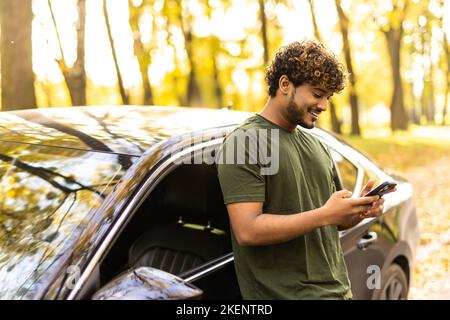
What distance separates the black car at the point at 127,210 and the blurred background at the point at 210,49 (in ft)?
8.75

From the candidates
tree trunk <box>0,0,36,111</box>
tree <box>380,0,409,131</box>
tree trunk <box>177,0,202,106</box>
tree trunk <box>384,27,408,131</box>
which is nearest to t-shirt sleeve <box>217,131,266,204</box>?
tree trunk <box>0,0,36,111</box>

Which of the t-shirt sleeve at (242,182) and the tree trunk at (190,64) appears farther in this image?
the tree trunk at (190,64)

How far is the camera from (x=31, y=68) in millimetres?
6234

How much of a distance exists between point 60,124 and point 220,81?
2327cm

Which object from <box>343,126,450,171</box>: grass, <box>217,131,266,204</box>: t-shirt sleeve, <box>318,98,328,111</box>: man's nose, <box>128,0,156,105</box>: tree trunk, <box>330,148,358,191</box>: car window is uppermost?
<box>128,0,156,105</box>: tree trunk

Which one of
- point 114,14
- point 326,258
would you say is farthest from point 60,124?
point 114,14

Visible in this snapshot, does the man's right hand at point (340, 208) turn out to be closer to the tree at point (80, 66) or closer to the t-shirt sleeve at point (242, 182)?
the t-shirt sleeve at point (242, 182)

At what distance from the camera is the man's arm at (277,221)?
214cm

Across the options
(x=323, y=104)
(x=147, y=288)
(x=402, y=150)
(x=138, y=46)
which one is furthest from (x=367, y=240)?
Answer: (x=402, y=150)

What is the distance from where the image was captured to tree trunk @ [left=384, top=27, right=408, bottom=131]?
26.7 m

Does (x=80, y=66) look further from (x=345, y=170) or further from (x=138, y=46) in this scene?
(x=138, y=46)

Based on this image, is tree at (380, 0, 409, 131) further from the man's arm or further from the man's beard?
the man's arm

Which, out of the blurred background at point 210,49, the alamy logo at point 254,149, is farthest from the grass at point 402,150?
the alamy logo at point 254,149
